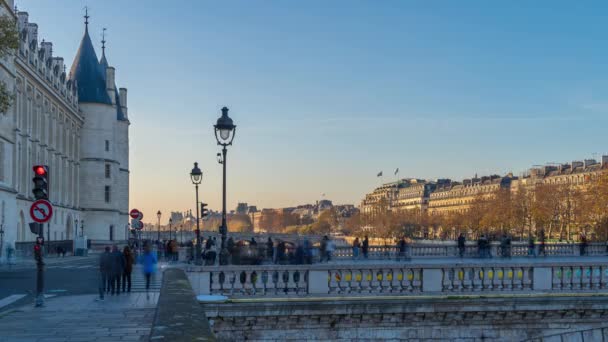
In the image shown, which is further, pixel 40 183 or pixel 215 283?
pixel 215 283

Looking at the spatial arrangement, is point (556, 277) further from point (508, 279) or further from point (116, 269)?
point (116, 269)

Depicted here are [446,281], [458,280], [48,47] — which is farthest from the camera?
[48,47]

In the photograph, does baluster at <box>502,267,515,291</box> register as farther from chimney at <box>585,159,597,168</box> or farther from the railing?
chimney at <box>585,159,597,168</box>

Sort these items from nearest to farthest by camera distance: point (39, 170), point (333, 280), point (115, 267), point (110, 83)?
point (39, 170), point (333, 280), point (115, 267), point (110, 83)

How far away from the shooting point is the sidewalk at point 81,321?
451 inches

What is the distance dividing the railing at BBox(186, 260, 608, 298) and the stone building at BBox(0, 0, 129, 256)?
28.7m

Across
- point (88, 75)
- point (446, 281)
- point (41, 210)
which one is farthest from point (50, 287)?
point (88, 75)

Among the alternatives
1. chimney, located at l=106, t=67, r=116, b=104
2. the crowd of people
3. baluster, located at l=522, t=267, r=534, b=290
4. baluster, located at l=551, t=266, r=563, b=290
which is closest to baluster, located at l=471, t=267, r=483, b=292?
baluster, located at l=522, t=267, r=534, b=290

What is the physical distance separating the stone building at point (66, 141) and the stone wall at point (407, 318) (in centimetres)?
3024

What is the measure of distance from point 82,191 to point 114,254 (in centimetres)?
6413

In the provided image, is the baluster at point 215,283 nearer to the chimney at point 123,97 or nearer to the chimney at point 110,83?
the chimney at point 110,83

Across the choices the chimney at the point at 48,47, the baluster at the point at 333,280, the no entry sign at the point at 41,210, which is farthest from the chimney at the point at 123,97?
the no entry sign at the point at 41,210

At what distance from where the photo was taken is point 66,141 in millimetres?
72750

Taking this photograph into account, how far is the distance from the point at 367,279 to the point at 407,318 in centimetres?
154
